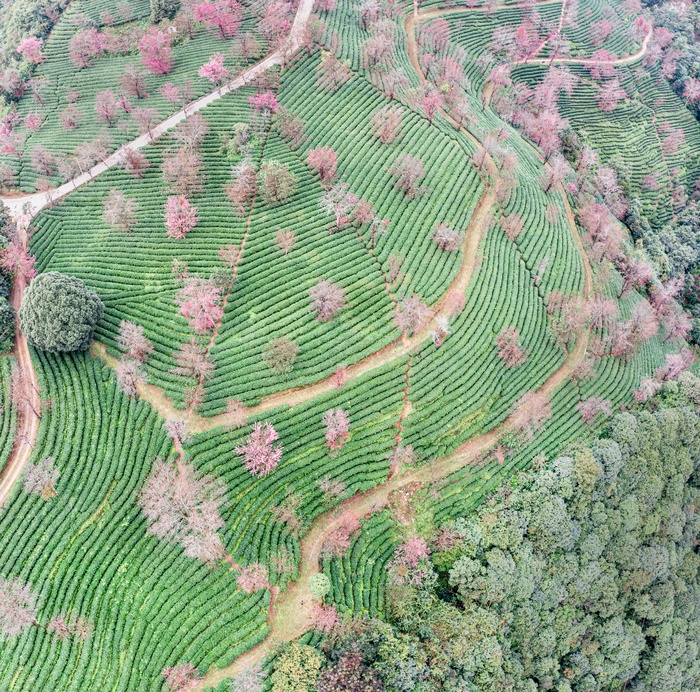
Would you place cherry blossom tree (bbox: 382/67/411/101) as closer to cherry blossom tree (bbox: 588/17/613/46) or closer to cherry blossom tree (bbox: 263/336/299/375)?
cherry blossom tree (bbox: 263/336/299/375)

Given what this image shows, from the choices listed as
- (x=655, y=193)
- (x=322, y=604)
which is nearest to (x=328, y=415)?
(x=322, y=604)

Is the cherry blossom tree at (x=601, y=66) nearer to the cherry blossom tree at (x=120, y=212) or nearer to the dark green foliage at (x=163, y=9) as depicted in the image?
the dark green foliage at (x=163, y=9)

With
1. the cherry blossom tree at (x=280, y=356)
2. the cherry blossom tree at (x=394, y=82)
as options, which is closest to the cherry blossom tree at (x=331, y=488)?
the cherry blossom tree at (x=280, y=356)

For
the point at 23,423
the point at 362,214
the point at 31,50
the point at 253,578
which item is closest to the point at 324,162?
the point at 362,214

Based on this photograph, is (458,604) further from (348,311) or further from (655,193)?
(655,193)

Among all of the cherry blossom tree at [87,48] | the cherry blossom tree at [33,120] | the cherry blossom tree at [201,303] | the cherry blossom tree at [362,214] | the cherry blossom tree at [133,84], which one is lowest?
the cherry blossom tree at [201,303]
